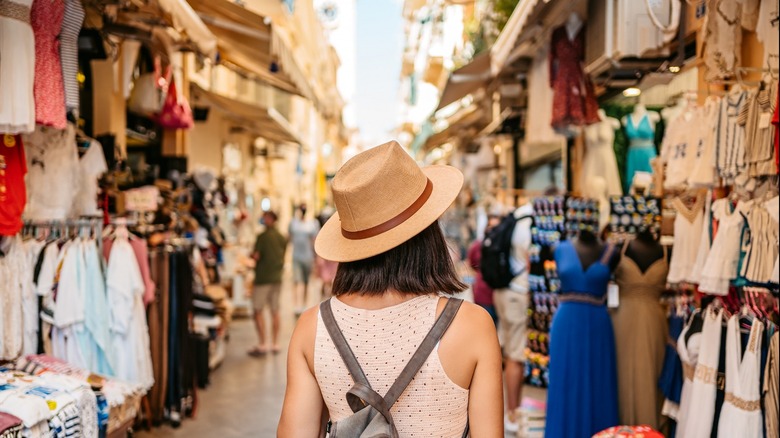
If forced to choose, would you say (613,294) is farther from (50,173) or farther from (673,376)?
(50,173)

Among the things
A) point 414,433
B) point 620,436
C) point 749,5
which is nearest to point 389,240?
point 414,433

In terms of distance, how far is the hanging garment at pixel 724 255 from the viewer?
3621 millimetres

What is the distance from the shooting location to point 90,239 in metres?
4.90

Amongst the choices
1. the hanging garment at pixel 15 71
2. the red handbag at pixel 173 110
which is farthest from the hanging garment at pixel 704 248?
the red handbag at pixel 173 110

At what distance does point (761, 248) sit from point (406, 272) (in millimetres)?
2208

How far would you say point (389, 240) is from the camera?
78.5 inches

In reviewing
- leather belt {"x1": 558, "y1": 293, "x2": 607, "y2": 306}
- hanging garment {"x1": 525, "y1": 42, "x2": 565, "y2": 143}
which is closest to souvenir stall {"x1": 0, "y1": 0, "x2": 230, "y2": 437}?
leather belt {"x1": 558, "y1": 293, "x2": 607, "y2": 306}

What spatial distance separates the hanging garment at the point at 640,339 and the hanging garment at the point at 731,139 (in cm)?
127

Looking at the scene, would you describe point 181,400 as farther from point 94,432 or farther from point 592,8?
point 592,8

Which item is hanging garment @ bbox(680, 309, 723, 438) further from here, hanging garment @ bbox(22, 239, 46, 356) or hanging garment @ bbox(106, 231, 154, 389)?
hanging garment @ bbox(22, 239, 46, 356)

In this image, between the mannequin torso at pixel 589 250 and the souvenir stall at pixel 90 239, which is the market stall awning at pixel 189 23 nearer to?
the souvenir stall at pixel 90 239

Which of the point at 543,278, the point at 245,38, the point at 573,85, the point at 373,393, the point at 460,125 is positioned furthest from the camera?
the point at 460,125

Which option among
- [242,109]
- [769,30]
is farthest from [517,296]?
[242,109]

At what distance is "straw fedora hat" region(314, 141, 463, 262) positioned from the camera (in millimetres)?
2008
